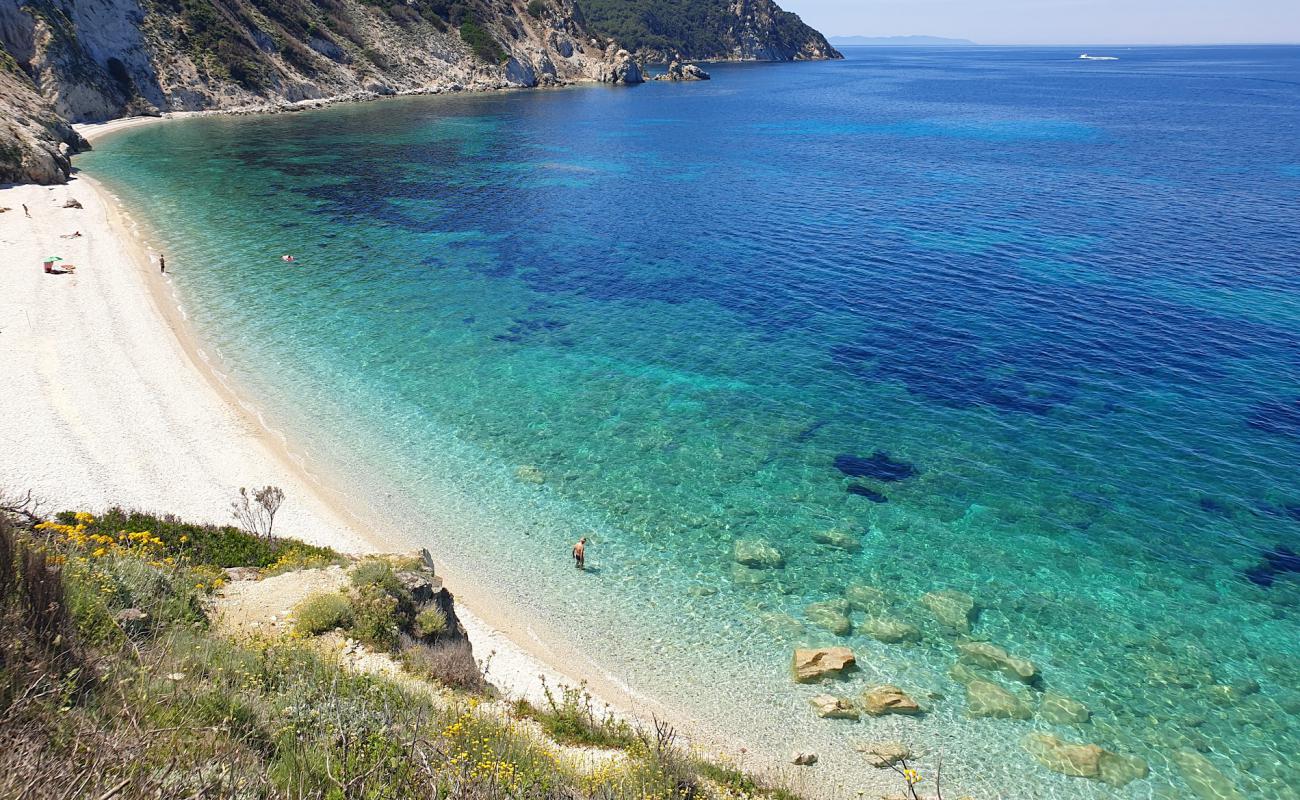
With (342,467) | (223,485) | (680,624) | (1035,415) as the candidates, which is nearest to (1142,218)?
(1035,415)

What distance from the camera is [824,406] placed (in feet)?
101

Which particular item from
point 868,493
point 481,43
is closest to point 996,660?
point 868,493

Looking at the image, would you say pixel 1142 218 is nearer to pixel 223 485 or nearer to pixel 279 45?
pixel 223 485

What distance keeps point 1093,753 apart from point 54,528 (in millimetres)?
24732

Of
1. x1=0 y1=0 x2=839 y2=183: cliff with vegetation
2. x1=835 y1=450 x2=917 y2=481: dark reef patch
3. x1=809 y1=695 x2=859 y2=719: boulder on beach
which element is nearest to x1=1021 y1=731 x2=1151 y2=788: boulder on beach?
x1=809 y1=695 x2=859 y2=719: boulder on beach

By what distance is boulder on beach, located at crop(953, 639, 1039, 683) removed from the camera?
58.2 ft

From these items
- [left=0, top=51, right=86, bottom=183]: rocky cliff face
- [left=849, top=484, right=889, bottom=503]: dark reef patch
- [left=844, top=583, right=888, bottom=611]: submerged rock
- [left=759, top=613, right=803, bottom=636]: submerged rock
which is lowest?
[left=759, top=613, right=803, bottom=636]: submerged rock

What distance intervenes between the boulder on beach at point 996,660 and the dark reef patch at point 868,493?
6.57 meters

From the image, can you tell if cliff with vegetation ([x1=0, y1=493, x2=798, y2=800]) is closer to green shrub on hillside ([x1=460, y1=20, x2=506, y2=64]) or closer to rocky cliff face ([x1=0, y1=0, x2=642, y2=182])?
rocky cliff face ([x1=0, y1=0, x2=642, y2=182])

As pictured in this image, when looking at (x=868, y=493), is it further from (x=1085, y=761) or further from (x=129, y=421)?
(x=129, y=421)

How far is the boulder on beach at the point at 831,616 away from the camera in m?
19.2

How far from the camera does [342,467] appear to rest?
25.9 m

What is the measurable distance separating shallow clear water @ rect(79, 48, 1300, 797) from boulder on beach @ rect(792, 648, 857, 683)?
0.51 metres

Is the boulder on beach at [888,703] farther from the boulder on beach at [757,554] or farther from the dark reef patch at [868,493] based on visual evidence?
the dark reef patch at [868,493]
